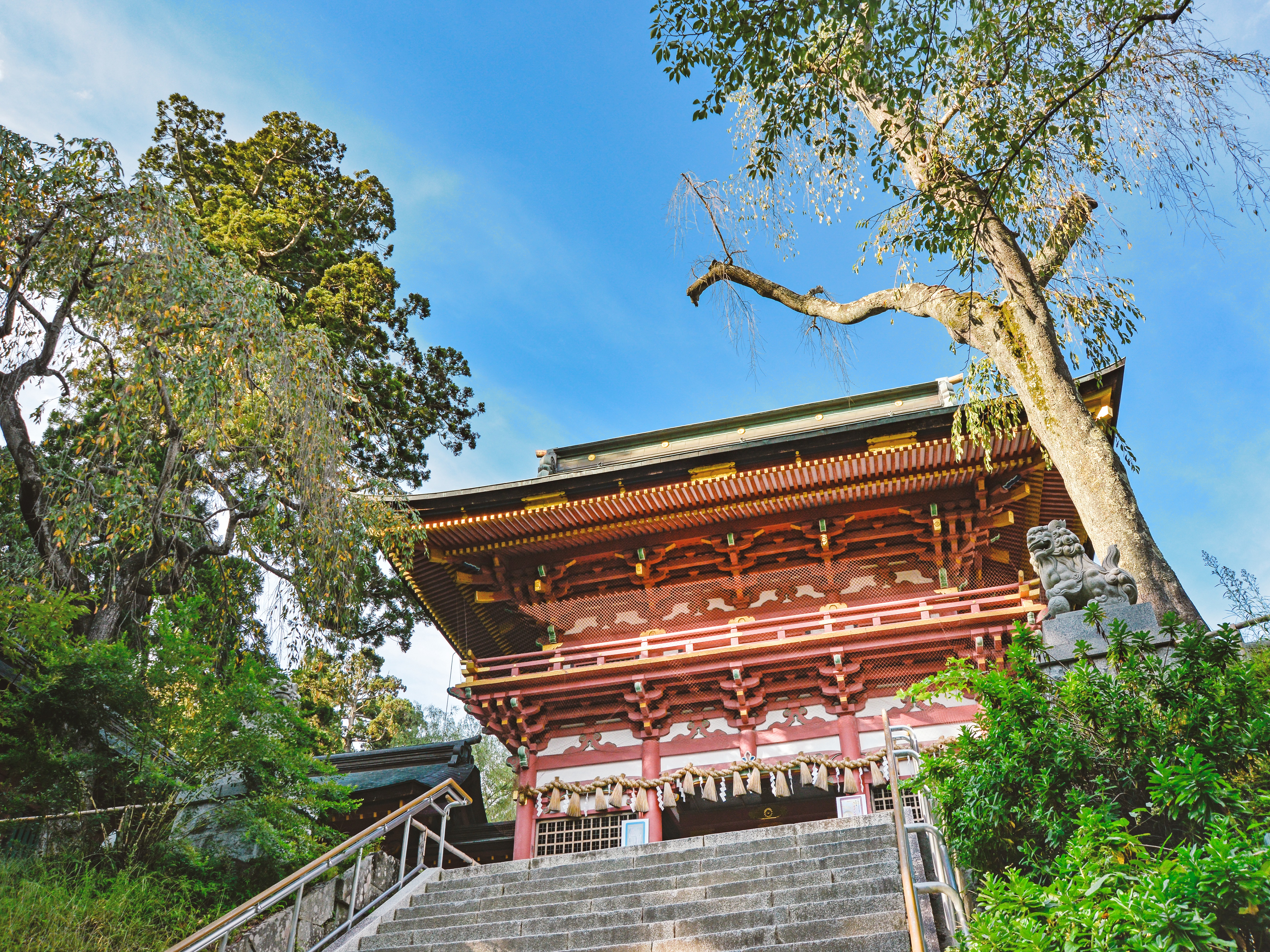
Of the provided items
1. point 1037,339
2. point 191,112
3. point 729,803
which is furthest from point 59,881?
point 191,112

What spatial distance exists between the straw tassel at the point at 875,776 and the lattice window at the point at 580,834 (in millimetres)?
3047

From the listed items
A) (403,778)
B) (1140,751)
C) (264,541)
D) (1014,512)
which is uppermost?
(1014,512)

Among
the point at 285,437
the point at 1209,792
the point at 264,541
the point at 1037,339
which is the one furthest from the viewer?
the point at 264,541

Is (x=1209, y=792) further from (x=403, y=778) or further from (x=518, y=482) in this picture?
(x=403, y=778)

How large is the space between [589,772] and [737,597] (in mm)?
3170

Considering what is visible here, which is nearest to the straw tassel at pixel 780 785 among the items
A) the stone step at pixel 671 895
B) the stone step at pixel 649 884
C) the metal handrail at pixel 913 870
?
the stone step at pixel 649 884

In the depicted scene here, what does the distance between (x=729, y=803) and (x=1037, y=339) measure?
7.22 m

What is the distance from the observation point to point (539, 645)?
47.0ft

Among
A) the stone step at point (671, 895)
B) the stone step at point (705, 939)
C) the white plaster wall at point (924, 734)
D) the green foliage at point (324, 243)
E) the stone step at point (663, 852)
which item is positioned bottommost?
the stone step at point (705, 939)

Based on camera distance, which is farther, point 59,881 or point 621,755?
point 621,755

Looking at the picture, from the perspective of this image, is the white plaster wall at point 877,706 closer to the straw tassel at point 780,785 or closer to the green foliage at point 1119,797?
the straw tassel at point 780,785

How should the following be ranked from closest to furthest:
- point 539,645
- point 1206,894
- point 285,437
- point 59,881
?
1. point 1206,894
2. point 59,881
3. point 285,437
4. point 539,645

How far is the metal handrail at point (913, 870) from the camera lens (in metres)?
3.70

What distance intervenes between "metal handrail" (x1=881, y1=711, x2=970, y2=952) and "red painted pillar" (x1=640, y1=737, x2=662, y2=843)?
4.37 metres
